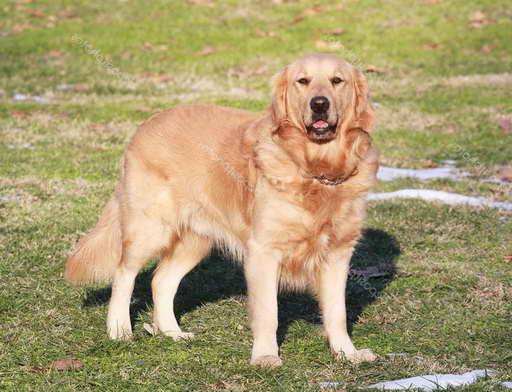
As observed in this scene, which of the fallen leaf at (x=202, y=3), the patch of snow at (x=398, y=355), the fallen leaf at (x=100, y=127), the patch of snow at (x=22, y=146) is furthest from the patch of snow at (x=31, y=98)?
the patch of snow at (x=398, y=355)

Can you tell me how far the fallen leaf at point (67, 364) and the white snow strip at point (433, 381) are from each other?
63.3 inches

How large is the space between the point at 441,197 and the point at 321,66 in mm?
4262

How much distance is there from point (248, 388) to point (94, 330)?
145 centimetres

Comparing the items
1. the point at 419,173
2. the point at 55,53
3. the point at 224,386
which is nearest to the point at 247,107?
the point at 419,173

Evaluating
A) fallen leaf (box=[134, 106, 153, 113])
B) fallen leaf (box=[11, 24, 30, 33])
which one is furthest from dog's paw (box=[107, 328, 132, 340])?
fallen leaf (box=[11, 24, 30, 33])

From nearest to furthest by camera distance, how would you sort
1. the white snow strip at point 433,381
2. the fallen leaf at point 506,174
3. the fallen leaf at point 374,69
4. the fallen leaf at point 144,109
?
the white snow strip at point 433,381, the fallen leaf at point 506,174, the fallen leaf at point 144,109, the fallen leaf at point 374,69

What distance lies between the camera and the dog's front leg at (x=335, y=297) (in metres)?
4.48

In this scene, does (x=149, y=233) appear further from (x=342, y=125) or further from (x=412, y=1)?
(x=412, y=1)

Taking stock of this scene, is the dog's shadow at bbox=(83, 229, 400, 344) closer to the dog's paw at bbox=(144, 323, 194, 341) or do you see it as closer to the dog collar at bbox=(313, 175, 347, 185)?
the dog's paw at bbox=(144, 323, 194, 341)

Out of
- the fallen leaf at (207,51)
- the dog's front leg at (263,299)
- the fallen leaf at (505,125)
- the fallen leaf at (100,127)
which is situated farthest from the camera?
the fallen leaf at (207,51)

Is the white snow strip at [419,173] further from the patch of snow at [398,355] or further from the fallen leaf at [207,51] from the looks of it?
the fallen leaf at [207,51]

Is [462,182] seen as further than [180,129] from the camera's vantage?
A: Yes

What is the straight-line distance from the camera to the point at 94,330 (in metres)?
4.99

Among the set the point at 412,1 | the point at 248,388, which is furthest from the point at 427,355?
the point at 412,1
